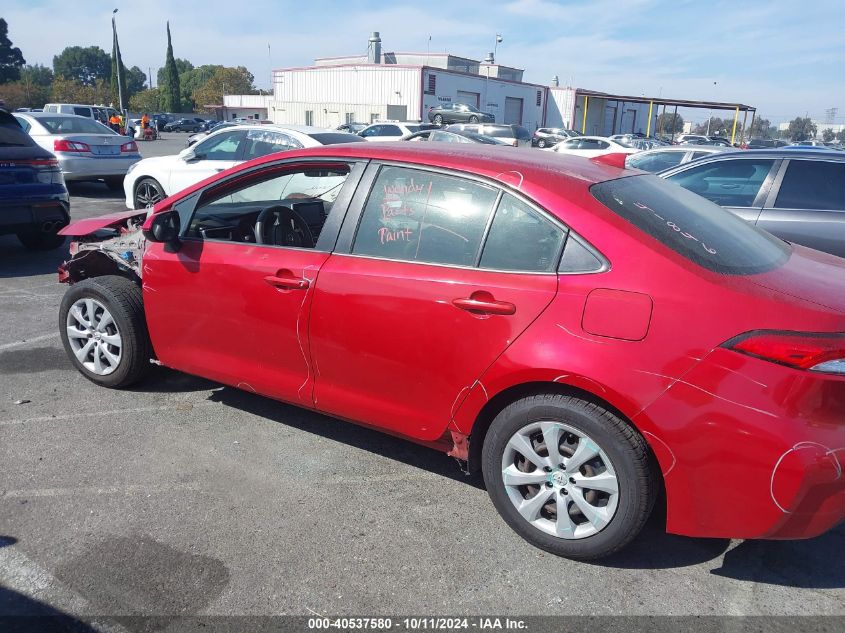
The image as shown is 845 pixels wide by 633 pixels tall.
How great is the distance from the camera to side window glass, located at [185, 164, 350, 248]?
145 inches

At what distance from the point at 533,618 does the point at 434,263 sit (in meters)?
1.51

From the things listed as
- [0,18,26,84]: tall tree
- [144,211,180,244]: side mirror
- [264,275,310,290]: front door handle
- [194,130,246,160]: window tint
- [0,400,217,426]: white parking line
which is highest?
[0,18,26,84]: tall tree

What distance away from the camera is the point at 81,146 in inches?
508

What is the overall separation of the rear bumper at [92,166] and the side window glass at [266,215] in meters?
9.79

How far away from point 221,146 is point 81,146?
17.0 feet

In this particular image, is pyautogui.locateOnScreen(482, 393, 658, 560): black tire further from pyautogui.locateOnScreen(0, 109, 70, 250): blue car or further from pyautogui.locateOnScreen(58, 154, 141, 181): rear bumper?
pyautogui.locateOnScreen(58, 154, 141, 181): rear bumper

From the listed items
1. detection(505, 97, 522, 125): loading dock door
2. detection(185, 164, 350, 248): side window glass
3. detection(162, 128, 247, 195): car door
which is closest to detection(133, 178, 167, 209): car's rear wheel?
detection(162, 128, 247, 195): car door

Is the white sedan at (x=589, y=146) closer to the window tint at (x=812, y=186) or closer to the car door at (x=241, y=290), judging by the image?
the window tint at (x=812, y=186)

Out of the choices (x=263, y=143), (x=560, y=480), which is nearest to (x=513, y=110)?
(x=263, y=143)

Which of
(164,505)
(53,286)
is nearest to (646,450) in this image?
(164,505)

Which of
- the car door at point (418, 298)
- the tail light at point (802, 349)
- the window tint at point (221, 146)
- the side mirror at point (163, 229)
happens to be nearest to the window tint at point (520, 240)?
the car door at point (418, 298)

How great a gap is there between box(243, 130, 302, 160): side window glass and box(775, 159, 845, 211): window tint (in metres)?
6.11

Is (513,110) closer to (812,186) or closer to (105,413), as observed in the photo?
(812,186)

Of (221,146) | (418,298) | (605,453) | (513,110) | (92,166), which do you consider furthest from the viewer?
(513,110)
